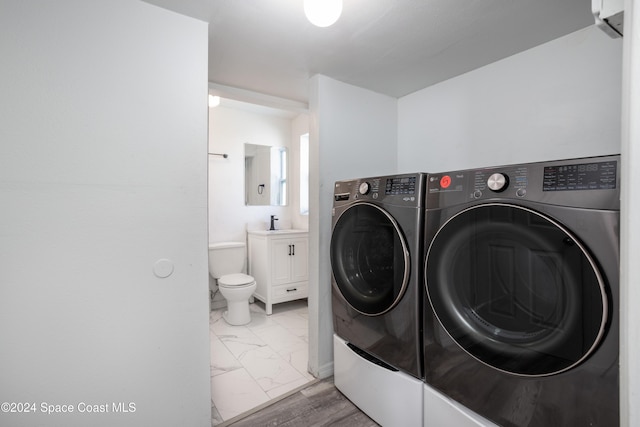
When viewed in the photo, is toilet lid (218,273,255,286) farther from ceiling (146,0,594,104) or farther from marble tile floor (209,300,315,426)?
ceiling (146,0,594,104)

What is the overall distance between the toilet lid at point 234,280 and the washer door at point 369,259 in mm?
1305

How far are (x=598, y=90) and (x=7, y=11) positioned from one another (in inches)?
101

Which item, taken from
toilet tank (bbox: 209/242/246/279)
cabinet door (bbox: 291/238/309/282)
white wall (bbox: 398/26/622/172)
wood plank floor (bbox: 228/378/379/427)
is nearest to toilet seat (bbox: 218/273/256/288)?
toilet tank (bbox: 209/242/246/279)

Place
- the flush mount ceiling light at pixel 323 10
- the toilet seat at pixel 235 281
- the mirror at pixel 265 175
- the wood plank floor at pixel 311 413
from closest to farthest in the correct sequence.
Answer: the flush mount ceiling light at pixel 323 10, the wood plank floor at pixel 311 413, the toilet seat at pixel 235 281, the mirror at pixel 265 175

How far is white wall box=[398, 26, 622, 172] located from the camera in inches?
56.8

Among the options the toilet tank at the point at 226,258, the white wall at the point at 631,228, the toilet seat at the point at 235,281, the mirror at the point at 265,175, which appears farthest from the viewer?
the mirror at the point at 265,175

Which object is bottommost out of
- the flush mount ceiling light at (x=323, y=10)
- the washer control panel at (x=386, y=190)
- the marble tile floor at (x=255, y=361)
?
the marble tile floor at (x=255, y=361)

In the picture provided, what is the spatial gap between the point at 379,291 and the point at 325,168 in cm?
90

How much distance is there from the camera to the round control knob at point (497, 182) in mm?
1074

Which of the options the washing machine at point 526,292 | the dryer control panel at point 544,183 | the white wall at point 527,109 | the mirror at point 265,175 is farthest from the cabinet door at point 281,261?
the dryer control panel at point 544,183

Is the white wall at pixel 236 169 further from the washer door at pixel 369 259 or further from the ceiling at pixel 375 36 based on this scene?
the washer door at pixel 369 259

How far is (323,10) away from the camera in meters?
1.07

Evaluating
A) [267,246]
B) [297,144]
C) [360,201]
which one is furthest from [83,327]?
[297,144]

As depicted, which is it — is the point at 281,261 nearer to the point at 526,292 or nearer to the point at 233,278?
the point at 233,278
